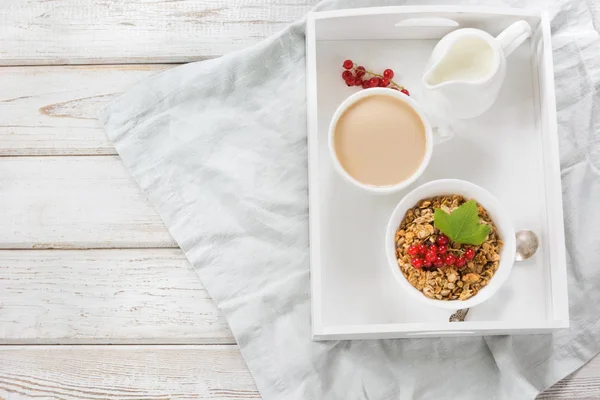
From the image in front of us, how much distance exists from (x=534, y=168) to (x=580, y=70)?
6.7 inches

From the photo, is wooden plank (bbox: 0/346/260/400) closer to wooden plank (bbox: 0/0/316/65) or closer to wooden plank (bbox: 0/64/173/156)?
wooden plank (bbox: 0/64/173/156)

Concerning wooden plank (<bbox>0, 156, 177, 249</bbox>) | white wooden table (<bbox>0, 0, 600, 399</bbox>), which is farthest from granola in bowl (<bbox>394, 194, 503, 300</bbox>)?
wooden plank (<bbox>0, 156, 177, 249</bbox>)

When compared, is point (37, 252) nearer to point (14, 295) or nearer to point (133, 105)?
point (14, 295)

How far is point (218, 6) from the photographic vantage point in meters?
1.10

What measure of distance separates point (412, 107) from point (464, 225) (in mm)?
171

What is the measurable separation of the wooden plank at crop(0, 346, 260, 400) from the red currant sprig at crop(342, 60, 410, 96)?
425mm

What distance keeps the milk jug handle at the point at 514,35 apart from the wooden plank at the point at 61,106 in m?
0.50

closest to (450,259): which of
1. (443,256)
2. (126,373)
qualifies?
(443,256)

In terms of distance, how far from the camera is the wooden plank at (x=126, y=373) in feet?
3.46

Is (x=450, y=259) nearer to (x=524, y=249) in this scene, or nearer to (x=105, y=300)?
(x=524, y=249)

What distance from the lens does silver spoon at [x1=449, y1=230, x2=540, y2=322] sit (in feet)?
3.11

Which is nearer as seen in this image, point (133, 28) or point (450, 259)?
point (450, 259)

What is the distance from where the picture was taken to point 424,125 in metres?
0.94

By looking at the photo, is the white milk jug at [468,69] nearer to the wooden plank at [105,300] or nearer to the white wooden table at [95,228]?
the white wooden table at [95,228]
